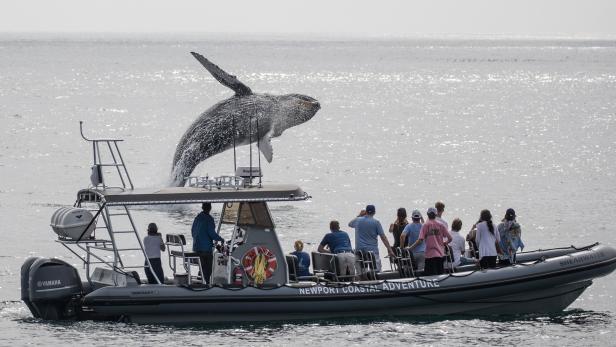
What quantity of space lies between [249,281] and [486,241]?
3988 millimetres

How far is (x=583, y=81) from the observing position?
521ft

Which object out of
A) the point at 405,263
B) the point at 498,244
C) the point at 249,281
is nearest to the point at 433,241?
the point at 405,263

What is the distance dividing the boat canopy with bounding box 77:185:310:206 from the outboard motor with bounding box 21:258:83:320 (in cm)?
119

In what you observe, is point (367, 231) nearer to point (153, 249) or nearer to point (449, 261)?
point (449, 261)

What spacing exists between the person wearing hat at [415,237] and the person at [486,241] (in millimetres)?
946

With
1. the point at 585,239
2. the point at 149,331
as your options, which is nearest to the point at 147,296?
the point at 149,331

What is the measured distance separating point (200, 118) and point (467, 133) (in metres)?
41.5

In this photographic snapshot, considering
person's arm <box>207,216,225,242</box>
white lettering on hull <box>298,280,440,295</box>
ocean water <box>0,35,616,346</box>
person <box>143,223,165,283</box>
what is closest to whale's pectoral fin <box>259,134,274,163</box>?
ocean water <box>0,35,616,346</box>

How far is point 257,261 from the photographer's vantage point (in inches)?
838

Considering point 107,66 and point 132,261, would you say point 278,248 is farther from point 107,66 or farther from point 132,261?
point 107,66

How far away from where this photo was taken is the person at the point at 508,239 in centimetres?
2217

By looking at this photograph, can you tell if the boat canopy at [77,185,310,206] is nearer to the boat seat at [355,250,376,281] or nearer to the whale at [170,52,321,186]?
the boat seat at [355,250,376,281]

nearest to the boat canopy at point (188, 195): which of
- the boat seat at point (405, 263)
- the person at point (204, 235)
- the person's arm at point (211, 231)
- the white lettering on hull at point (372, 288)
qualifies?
the person at point (204, 235)

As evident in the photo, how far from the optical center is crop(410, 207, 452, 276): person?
2155 cm
